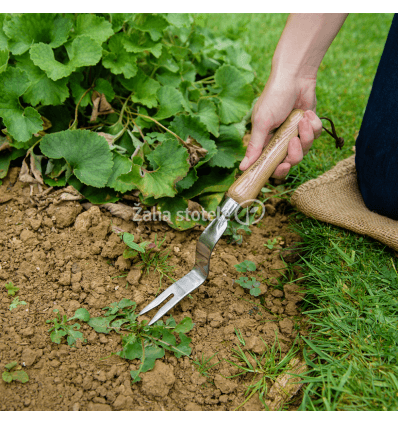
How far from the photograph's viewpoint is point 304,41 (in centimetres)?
158

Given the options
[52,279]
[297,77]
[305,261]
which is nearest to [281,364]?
[305,261]

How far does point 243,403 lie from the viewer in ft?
4.11

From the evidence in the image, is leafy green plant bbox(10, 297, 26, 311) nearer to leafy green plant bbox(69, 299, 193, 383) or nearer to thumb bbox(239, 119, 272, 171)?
leafy green plant bbox(69, 299, 193, 383)

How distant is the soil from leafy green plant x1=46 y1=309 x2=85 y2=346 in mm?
26

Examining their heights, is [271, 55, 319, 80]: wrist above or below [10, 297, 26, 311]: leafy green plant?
above

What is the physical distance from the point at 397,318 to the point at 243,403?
2.18 ft

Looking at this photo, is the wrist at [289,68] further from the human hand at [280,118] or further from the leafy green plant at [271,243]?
the leafy green plant at [271,243]

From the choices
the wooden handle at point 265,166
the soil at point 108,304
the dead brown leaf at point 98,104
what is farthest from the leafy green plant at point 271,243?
the dead brown leaf at point 98,104

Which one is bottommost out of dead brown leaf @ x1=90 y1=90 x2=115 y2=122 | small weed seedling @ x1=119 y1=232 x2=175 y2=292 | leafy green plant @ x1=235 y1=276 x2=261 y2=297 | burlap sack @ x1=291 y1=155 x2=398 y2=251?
small weed seedling @ x1=119 y1=232 x2=175 y2=292

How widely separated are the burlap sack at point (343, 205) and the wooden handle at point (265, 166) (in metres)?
0.31

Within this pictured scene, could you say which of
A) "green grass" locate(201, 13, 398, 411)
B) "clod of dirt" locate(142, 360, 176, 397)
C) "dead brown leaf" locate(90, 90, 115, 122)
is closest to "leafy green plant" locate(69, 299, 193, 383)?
"clod of dirt" locate(142, 360, 176, 397)

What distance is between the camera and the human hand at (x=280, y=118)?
1.57 meters

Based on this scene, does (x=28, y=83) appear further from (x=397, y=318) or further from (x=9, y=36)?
(x=397, y=318)

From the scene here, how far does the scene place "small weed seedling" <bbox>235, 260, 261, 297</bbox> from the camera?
1.54 metres
